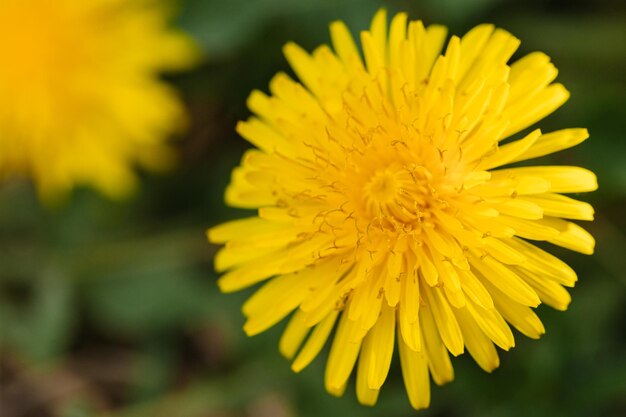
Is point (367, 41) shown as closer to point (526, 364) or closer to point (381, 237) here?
point (381, 237)

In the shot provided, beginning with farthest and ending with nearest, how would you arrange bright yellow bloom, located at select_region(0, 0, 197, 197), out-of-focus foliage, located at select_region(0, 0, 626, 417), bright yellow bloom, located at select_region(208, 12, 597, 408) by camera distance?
bright yellow bloom, located at select_region(0, 0, 197, 197)
out-of-focus foliage, located at select_region(0, 0, 626, 417)
bright yellow bloom, located at select_region(208, 12, 597, 408)

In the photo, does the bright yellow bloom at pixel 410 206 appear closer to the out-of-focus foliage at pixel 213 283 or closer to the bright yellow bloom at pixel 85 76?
the out-of-focus foliage at pixel 213 283

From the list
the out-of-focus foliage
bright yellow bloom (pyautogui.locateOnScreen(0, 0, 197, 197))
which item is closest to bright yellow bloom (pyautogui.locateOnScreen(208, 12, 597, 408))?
the out-of-focus foliage

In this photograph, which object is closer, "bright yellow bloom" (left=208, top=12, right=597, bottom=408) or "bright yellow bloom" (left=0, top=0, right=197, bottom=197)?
"bright yellow bloom" (left=208, top=12, right=597, bottom=408)

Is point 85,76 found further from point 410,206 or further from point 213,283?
point 410,206

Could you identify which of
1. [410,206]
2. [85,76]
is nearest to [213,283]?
[85,76]

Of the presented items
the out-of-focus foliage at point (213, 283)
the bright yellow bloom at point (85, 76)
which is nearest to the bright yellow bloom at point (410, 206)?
the out-of-focus foliage at point (213, 283)

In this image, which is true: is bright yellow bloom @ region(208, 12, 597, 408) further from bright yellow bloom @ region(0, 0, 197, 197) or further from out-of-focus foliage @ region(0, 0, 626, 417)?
bright yellow bloom @ region(0, 0, 197, 197)
